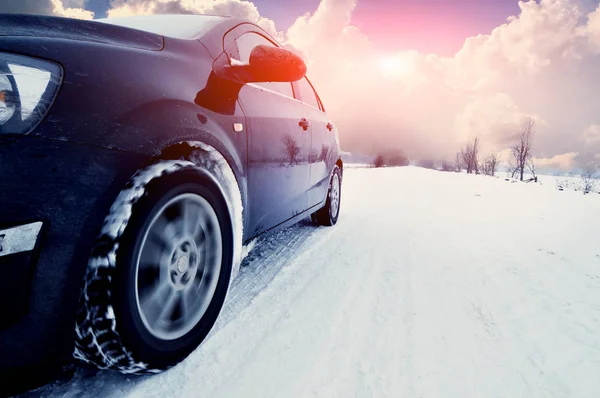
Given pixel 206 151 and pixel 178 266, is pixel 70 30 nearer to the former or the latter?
pixel 206 151

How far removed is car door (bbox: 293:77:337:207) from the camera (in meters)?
3.21

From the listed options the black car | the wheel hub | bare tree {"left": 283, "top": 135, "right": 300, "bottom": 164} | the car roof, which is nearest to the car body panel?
the black car

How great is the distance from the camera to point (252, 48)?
7.18 feet

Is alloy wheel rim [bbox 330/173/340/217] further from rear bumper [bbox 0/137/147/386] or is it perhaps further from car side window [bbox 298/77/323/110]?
rear bumper [bbox 0/137/147/386]

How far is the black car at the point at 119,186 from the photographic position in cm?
98

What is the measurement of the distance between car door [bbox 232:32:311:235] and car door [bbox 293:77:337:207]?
0.23m

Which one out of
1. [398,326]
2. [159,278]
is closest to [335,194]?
[398,326]

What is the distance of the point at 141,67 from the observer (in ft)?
4.41

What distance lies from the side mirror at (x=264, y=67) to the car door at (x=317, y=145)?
1.24 m

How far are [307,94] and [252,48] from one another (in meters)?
1.42

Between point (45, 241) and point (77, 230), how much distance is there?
90mm

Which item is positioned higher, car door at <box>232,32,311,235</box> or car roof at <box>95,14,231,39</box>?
car roof at <box>95,14,231,39</box>

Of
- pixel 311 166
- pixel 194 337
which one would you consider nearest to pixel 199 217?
pixel 194 337

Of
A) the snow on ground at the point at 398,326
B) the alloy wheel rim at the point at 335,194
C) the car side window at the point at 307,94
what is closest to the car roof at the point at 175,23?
the car side window at the point at 307,94
